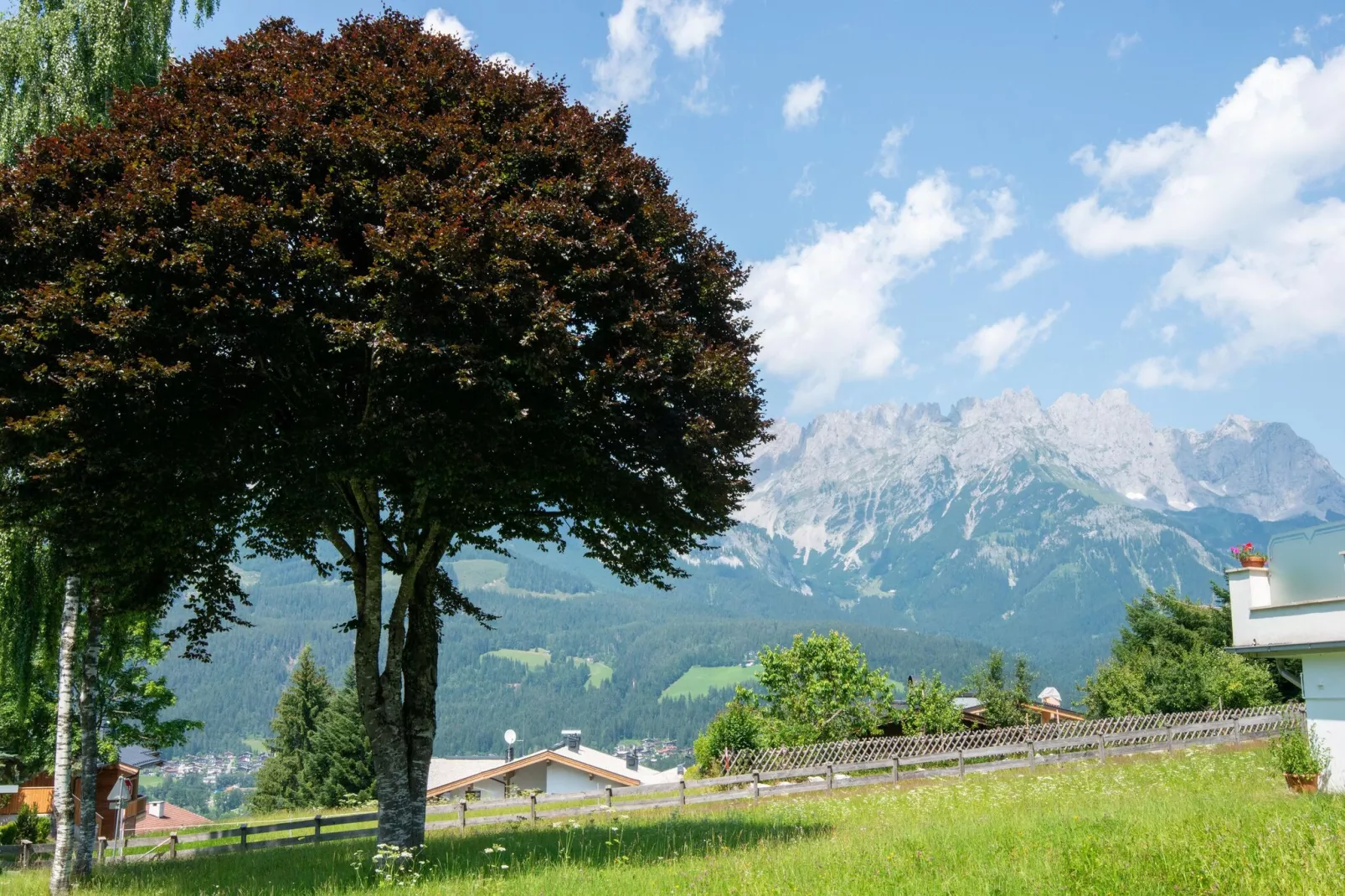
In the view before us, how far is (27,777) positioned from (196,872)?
103 feet

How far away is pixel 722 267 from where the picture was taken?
657 inches

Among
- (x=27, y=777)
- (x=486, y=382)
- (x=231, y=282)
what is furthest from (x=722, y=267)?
(x=27, y=777)

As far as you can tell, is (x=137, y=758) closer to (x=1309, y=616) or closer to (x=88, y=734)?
(x=88, y=734)

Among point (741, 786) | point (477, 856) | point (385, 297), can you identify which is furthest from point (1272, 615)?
point (385, 297)

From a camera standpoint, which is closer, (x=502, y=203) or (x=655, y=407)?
(x=502, y=203)

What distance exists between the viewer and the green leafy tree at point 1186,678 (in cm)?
4109

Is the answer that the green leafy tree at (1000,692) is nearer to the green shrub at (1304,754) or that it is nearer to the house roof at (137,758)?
the green shrub at (1304,754)

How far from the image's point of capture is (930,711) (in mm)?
42219

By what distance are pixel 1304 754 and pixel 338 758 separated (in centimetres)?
7456

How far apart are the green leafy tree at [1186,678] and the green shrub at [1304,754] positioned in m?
24.0

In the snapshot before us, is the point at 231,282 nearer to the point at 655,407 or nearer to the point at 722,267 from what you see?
the point at 655,407

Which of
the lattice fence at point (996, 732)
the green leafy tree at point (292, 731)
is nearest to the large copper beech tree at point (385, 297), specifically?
the lattice fence at point (996, 732)

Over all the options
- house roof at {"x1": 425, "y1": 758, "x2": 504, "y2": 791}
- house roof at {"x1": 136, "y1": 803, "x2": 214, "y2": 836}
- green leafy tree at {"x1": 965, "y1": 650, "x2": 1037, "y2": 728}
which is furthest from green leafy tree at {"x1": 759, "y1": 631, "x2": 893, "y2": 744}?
house roof at {"x1": 136, "y1": 803, "x2": 214, "y2": 836}

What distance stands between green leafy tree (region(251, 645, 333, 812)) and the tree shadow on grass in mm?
72582
